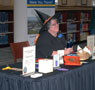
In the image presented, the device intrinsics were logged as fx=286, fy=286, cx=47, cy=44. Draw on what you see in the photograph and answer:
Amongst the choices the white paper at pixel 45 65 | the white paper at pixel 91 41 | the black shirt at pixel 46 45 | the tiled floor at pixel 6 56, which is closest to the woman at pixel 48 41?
the black shirt at pixel 46 45

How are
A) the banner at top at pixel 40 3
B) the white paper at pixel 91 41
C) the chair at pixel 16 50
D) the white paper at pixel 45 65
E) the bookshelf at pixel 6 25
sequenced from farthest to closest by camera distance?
1. the bookshelf at pixel 6 25
2. the banner at top at pixel 40 3
3. the chair at pixel 16 50
4. the white paper at pixel 91 41
5. the white paper at pixel 45 65

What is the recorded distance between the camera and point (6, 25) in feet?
35.3

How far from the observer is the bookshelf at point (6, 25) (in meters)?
10.5

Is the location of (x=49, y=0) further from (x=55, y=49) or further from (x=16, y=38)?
(x=55, y=49)

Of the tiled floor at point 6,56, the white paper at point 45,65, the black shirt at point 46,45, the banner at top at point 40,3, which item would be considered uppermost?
the banner at top at point 40,3

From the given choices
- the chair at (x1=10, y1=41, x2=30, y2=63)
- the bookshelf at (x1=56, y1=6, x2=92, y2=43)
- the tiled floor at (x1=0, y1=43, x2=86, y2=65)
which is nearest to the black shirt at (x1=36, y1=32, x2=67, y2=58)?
the chair at (x1=10, y1=41, x2=30, y2=63)

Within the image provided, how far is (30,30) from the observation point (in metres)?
7.61

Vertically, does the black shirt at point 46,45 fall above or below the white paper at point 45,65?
above

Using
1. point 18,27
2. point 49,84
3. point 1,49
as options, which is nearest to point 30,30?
point 18,27

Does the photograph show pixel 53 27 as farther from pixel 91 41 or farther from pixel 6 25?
pixel 6 25

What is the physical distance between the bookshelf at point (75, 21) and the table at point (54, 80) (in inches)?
310

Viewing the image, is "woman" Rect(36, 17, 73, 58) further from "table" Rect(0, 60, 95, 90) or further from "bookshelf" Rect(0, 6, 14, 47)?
"bookshelf" Rect(0, 6, 14, 47)

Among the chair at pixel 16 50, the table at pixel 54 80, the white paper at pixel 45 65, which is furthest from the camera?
the chair at pixel 16 50

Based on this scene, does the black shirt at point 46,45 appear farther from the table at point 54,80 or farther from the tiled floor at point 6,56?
the tiled floor at point 6,56
